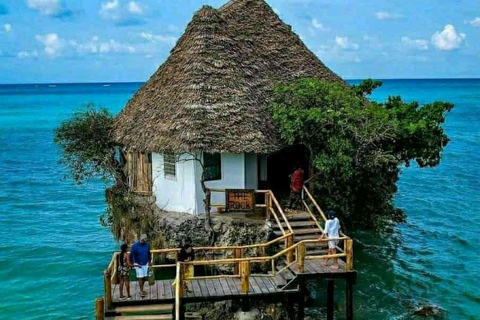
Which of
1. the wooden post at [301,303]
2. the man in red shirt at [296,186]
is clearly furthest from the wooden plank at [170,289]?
the man in red shirt at [296,186]

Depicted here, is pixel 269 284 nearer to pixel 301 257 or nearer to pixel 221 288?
pixel 301 257

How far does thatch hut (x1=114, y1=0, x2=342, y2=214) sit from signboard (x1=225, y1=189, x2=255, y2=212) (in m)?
0.86

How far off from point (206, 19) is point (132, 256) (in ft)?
38.4

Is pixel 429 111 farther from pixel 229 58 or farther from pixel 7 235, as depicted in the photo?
pixel 7 235

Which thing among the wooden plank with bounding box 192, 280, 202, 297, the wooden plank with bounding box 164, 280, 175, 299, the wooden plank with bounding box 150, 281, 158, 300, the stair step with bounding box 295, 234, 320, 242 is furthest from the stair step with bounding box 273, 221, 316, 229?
the wooden plank with bounding box 150, 281, 158, 300

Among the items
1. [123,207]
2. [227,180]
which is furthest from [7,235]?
[227,180]

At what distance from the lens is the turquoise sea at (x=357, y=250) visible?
23.8 m

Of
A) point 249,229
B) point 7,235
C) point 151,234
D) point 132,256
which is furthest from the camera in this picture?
point 7,235

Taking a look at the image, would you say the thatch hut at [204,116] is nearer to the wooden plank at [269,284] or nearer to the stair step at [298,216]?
the stair step at [298,216]

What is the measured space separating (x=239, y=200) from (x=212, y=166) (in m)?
1.79

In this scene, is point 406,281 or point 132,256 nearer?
point 132,256

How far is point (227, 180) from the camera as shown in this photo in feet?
77.4

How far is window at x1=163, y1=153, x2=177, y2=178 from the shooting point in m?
23.9

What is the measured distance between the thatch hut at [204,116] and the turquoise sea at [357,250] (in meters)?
5.67
